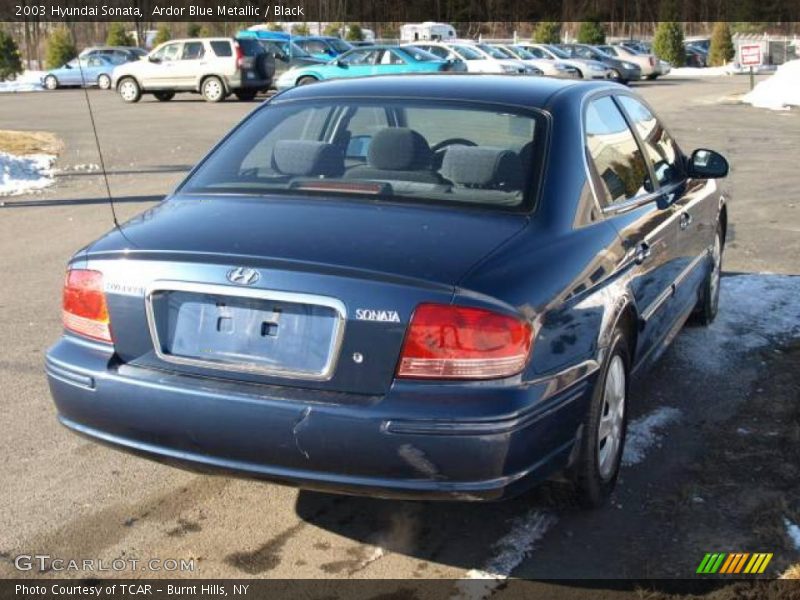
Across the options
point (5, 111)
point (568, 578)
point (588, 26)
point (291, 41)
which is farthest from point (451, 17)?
point (568, 578)

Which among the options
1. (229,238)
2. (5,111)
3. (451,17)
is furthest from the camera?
(451,17)

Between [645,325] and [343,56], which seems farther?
[343,56]

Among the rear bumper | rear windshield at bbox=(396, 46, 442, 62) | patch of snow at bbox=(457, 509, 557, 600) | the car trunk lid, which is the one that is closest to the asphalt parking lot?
patch of snow at bbox=(457, 509, 557, 600)

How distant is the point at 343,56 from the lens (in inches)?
1115

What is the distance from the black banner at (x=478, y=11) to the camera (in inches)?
2349

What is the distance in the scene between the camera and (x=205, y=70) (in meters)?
28.0

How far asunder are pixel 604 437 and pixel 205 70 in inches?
1010

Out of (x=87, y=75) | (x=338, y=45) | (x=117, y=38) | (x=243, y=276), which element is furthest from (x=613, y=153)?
(x=117, y=38)

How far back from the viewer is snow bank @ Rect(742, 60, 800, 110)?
26.6 metres

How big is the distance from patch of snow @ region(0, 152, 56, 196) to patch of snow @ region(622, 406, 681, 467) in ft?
30.6

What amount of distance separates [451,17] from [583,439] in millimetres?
67522

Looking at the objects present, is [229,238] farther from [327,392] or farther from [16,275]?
[16,275]

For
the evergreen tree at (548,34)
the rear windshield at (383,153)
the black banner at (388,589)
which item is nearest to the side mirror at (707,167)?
the rear windshield at (383,153)

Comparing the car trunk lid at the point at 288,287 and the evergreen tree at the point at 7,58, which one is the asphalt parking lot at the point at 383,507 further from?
the evergreen tree at the point at 7,58
